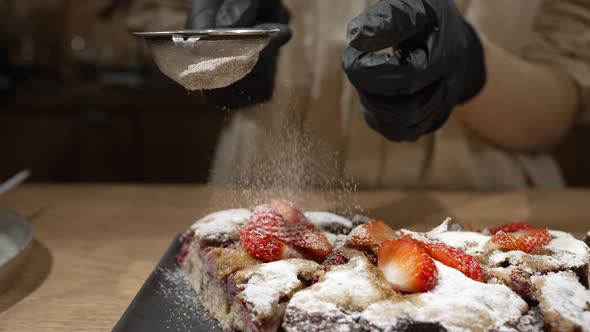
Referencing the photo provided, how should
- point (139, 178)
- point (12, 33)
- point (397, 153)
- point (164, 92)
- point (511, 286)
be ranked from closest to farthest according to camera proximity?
point (511, 286) < point (397, 153) < point (164, 92) < point (139, 178) < point (12, 33)

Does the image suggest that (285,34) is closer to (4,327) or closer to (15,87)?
(4,327)

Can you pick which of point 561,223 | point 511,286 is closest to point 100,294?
point 511,286

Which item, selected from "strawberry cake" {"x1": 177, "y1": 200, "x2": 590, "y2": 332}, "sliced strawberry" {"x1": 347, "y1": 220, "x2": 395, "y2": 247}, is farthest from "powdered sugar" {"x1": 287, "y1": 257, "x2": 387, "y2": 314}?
"sliced strawberry" {"x1": 347, "y1": 220, "x2": 395, "y2": 247}

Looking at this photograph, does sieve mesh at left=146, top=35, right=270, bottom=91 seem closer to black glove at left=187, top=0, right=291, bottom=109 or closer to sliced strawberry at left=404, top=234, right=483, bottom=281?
black glove at left=187, top=0, right=291, bottom=109

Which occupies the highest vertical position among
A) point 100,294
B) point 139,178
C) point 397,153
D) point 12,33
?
point 12,33

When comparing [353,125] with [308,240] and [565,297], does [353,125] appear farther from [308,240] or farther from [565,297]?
[565,297]

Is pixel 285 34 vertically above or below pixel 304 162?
above

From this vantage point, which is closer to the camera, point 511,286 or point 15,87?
point 511,286
